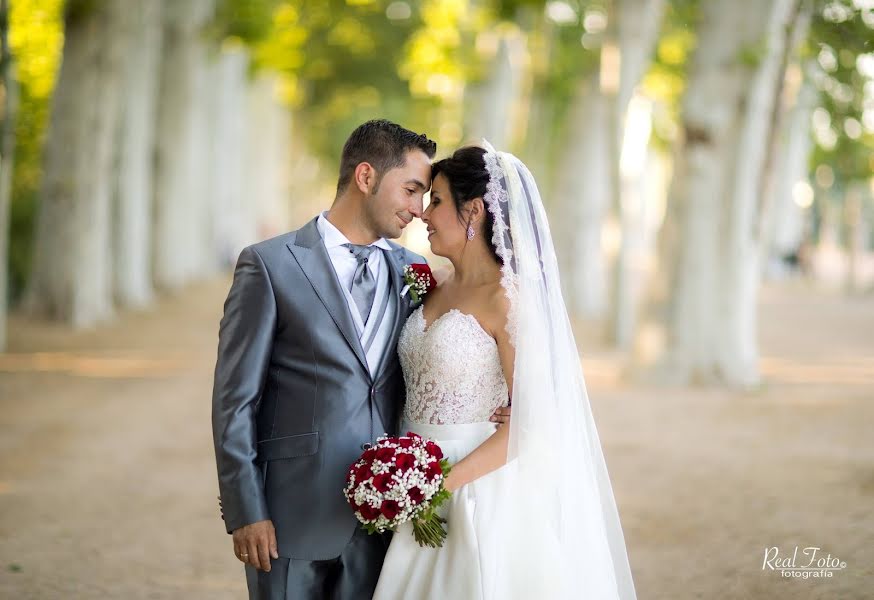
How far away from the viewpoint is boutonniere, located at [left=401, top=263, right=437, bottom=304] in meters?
4.21

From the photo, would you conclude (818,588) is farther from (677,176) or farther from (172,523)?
(677,176)

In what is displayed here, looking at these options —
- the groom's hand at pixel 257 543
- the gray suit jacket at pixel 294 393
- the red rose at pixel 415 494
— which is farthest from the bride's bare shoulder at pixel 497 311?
the groom's hand at pixel 257 543

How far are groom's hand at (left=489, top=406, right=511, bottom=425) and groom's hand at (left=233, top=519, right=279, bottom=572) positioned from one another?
40.9 inches

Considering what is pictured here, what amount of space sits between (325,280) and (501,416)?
0.97 meters

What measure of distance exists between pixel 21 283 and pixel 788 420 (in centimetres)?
1686

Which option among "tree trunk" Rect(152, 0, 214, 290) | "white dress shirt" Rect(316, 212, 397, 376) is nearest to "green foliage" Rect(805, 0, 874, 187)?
"white dress shirt" Rect(316, 212, 397, 376)

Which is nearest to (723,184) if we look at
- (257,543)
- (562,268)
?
(257,543)

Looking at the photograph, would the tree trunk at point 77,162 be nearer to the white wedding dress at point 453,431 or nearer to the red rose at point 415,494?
the white wedding dress at point 453,431

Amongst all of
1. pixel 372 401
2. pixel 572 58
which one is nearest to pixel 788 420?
pixel 372 401

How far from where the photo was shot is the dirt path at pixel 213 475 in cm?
648

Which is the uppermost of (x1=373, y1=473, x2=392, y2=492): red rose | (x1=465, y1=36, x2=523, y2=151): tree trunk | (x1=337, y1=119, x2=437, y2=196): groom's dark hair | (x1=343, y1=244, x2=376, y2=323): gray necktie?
(x1=465, y1=36, x2=523, y2=151): tree trunk

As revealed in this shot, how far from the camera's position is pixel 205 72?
2841 cm

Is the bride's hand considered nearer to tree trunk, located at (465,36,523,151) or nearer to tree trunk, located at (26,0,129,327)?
tree trunk, located at (26,0,129,327)

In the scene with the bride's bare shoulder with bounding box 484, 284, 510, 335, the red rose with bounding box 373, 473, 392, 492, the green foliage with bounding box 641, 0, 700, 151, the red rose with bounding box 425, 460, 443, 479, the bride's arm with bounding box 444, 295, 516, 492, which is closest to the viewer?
the red rose with bounding box 373, 473, 392, 492
